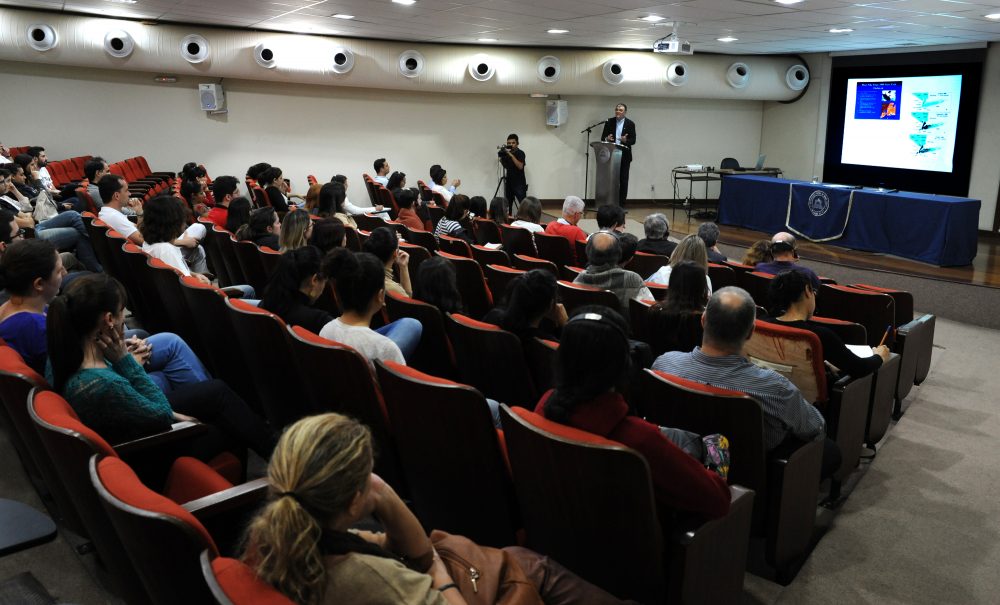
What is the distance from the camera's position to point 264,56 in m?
10.5

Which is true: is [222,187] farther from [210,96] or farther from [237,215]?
[210,96]

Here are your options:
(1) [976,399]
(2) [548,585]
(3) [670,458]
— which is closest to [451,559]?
(2) [548,585]

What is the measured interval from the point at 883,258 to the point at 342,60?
781 centimetres

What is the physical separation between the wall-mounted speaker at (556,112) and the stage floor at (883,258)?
227cm

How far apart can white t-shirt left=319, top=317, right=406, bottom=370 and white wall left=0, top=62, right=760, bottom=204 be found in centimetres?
997

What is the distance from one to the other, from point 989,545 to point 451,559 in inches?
98.0

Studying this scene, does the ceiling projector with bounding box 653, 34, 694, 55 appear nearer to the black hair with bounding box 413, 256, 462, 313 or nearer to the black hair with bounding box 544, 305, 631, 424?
the black hair with bounding box 413, 256, 462, 313

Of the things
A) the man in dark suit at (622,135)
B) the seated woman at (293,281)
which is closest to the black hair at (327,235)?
the seated woman at (293,281)

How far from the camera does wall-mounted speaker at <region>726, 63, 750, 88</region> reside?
41.1ft

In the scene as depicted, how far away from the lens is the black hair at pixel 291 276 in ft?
10.9

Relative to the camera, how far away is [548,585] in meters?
1.77

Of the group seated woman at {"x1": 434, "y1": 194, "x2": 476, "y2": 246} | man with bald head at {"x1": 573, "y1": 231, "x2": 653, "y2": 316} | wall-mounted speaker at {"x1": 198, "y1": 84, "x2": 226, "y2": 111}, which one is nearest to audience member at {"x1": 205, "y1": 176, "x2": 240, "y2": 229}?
seated woman at {"x1": 434, "y1": 194, "x2": 476, "y2": 246}

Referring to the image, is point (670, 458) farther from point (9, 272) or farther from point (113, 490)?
point (9, 272)

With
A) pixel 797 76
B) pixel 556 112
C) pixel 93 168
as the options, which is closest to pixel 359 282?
pixel 93 168
